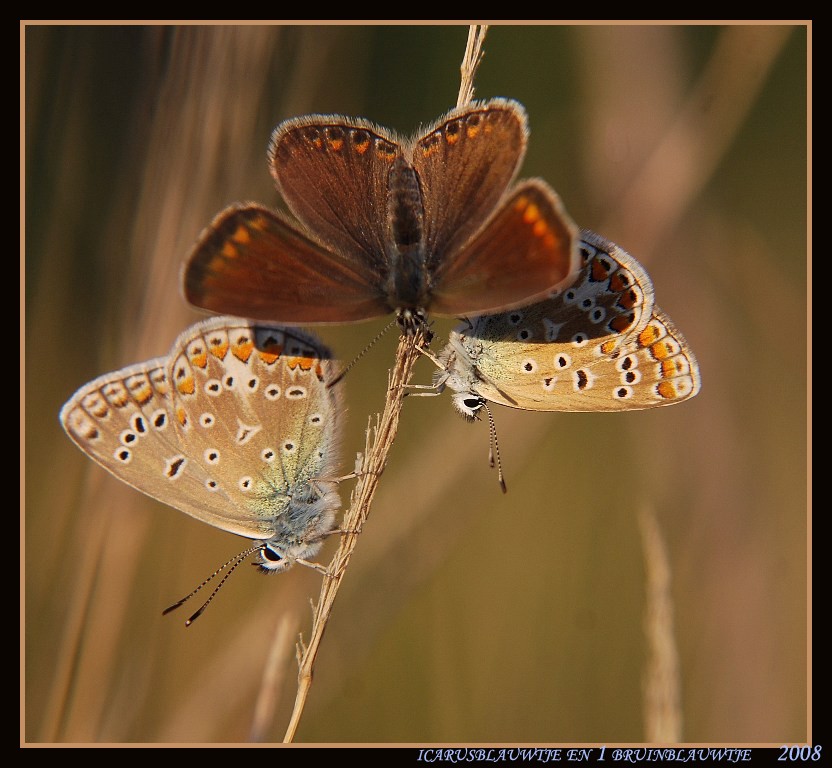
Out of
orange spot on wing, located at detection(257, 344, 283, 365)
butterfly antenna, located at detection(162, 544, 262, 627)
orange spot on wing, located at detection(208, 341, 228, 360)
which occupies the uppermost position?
orange spot on wing, located at detection(257, 344, 283, 365)

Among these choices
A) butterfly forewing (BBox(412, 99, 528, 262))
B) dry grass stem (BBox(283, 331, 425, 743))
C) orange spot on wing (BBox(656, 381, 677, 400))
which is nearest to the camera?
dry grass stem (BBox(283, 331, 425, 743))

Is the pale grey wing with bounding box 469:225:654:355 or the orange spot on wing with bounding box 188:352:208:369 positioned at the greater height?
the pale grey wing with bounding box 469:225:654:355

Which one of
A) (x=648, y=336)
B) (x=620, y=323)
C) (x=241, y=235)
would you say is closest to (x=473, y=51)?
(x=241, y=235)

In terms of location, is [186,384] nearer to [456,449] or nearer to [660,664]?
[456,449]

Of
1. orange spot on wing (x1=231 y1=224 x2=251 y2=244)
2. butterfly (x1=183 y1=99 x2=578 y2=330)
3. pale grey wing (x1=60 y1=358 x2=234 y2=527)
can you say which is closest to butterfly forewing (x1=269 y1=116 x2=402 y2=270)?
butterfly (x1=183 y1=99 x2=578 y2=330)

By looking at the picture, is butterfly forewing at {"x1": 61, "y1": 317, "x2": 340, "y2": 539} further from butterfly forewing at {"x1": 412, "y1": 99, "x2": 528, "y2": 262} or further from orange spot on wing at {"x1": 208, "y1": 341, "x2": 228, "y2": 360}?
butterfly forewing at {"x1": 412, "y1": 99, "x2": 528, "y2": 262}

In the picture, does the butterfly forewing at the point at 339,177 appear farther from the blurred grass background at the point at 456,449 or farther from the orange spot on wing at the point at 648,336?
the orange spot on wing at the point at 648,336

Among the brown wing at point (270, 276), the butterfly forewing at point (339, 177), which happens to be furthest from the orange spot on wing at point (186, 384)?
the butterfly forewing at point (339, 177)

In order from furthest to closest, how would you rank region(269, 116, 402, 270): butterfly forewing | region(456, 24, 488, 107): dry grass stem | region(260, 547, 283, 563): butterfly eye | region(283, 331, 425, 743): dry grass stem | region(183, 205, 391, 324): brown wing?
1. region(260, 547, 283, 563): butterfly eye
2. region(269, 116, 402, 270): butterfly forewing
3. region(183, 205, 391, 324): brown wing
4. region(456, 24, 488, 107): dry grass stem
5. region(283, 331, 425, 743): dry grass stem
